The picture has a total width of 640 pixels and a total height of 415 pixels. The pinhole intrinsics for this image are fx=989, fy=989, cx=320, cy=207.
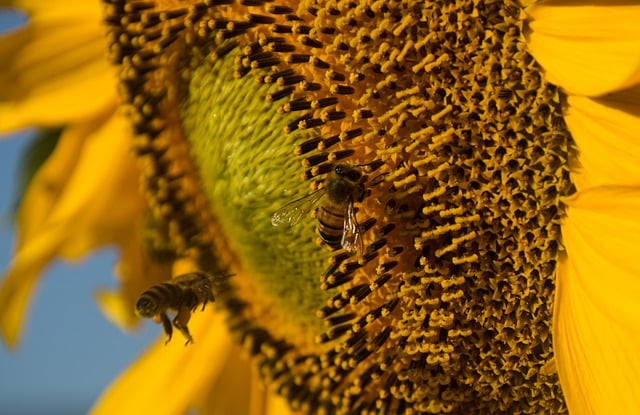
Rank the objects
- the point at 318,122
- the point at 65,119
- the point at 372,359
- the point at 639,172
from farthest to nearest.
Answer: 1. the point at 65,119
2. the point at 372,359
3. the point at 318,122
4. the point at 639,172

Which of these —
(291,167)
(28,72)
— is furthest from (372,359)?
(28,72)

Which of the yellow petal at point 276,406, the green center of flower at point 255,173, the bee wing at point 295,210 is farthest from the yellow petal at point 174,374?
the bee wing at point 295,210

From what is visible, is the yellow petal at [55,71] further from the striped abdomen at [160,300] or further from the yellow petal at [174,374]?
the striped abdomen at [160,300]

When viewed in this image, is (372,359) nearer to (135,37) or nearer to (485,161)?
(485,161)

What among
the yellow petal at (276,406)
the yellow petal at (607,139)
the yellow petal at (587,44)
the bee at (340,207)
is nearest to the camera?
the yellow petal at (587,44)

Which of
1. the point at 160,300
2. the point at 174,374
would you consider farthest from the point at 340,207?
the point at 174,374

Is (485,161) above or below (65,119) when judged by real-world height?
above

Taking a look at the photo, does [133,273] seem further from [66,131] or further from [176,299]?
[176,299]

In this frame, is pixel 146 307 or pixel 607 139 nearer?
pixel 607 139
